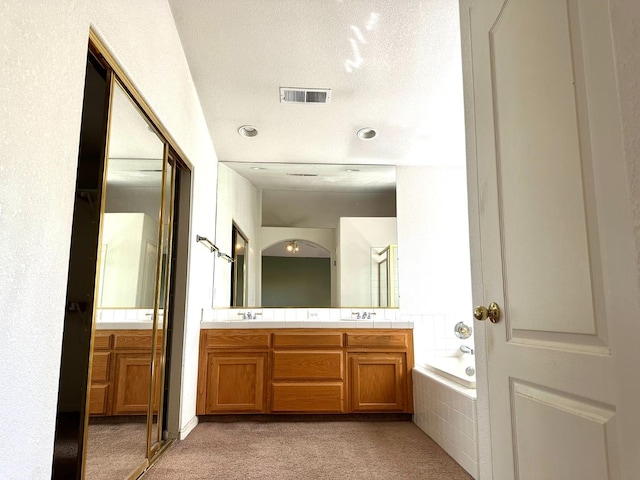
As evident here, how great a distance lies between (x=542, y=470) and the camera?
1022mm

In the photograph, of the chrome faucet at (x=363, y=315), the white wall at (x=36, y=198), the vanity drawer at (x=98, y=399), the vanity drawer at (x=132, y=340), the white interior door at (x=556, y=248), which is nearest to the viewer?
the white interior door at (x=556, y=248)

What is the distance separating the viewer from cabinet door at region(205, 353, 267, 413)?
346cm

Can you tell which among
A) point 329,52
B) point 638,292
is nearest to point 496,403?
point 638,292

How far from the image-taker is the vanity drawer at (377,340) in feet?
11.8

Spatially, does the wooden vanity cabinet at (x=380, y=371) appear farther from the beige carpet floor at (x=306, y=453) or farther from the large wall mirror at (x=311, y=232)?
the large wall mirror at (x=311, y=232)

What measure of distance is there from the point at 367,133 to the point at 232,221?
4.85 feet

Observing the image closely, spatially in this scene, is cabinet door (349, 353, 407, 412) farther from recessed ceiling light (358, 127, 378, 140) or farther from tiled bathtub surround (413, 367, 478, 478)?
recessed ceiling light (358, 127, 378, 140)

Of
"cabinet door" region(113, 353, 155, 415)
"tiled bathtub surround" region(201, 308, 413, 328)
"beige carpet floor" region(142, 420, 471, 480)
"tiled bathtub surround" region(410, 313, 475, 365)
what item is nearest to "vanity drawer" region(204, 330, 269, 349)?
"tiled bathtub surround" region(201, 308, 413, 328)

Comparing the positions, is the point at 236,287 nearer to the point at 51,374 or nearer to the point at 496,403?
the point at 51,374

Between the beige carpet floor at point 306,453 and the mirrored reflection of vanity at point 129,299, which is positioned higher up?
the mirrored reflection of vanity at point 129,299

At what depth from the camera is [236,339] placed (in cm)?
356

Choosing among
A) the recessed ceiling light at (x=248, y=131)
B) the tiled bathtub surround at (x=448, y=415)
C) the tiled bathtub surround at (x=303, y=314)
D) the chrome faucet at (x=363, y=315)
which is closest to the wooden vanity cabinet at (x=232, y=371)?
the tiled bathtub surround at (x=303, y=314)

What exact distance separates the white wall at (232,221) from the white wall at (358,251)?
0.80 metres

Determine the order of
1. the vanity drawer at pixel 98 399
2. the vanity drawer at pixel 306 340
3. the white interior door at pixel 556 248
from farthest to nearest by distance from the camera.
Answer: the vanity drawer at pixel 306 340 < the vanity drawer at pixel 98 399 < the white interior door at pixel 556 248
